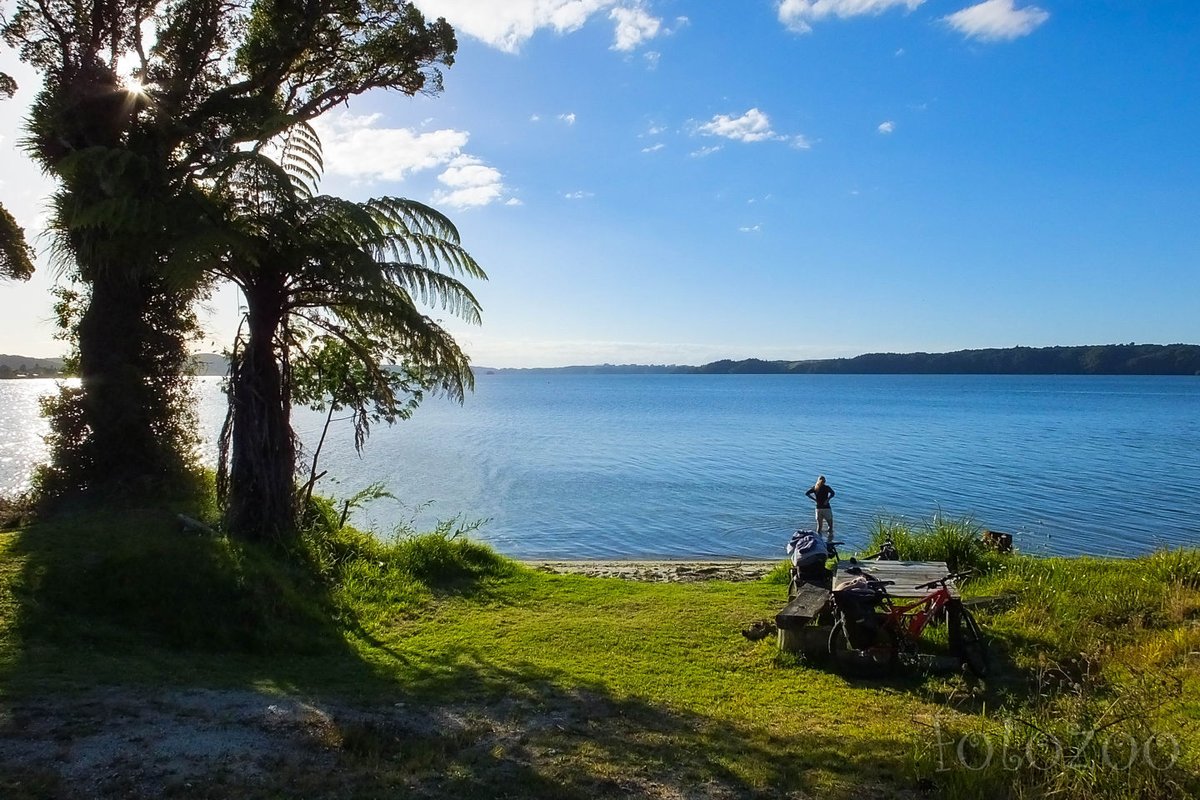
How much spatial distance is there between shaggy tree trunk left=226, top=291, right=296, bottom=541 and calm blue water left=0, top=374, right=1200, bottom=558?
22.4 feet

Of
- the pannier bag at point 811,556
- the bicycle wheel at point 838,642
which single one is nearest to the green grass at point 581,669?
the bicycle wheel at point 838,642

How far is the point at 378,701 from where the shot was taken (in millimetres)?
5824

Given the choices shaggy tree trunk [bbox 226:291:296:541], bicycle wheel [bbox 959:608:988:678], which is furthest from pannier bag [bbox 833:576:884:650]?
shaggy tree trunk [bbox 226:291:296:541]

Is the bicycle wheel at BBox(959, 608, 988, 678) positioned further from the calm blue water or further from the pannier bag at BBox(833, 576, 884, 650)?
the calm blue water

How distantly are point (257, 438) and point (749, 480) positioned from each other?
2438cm

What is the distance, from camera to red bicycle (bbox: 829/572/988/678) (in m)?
7.40

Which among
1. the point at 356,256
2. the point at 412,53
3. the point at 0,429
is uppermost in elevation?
the point at 412,53

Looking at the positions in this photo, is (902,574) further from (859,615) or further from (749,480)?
(749,480)

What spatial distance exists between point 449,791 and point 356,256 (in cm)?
679

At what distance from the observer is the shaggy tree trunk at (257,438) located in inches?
383

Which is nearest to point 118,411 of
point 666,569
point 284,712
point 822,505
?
point 284,712

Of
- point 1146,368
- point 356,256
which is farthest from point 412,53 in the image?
point 1146,368

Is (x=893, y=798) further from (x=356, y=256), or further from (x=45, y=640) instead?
(x=356, y=256)

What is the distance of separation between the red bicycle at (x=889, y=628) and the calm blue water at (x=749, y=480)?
40.4ft
